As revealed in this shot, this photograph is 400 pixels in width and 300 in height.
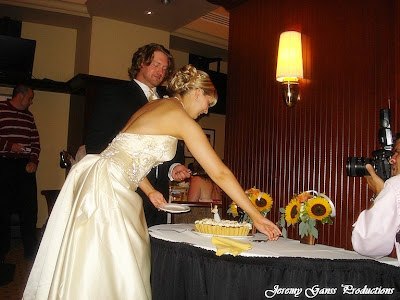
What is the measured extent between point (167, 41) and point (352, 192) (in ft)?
15.4

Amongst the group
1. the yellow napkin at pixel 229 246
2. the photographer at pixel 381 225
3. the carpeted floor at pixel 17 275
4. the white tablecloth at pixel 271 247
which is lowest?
the carpeted floor at pixel 17 275

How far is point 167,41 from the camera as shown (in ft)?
21.1

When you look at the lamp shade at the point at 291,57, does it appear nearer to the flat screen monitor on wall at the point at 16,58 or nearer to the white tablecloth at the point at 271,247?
the white tablecloth at the point at 271,247

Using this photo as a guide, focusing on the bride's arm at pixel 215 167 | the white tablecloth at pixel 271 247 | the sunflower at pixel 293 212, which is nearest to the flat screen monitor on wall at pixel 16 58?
the white tablecloth at pixel 271 247

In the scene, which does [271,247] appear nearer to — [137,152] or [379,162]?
[379,162]

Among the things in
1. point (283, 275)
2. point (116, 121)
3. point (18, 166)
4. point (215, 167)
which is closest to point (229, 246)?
point (283, 275)

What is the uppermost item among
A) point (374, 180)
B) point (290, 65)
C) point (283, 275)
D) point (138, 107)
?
point (290, 65)

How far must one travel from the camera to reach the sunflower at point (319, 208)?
→ 205 centimetres

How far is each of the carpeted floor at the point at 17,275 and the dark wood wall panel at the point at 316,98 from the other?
6.55 ft

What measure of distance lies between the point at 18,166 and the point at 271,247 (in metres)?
3.16

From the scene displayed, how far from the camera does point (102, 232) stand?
182 centimetres

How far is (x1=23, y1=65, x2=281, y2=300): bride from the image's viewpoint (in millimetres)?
1764

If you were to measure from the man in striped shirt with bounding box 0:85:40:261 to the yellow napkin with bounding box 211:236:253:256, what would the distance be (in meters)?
2.97

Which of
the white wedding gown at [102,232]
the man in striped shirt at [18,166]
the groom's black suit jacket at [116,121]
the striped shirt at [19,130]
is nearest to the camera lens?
the white wedding gown at [102,232]
